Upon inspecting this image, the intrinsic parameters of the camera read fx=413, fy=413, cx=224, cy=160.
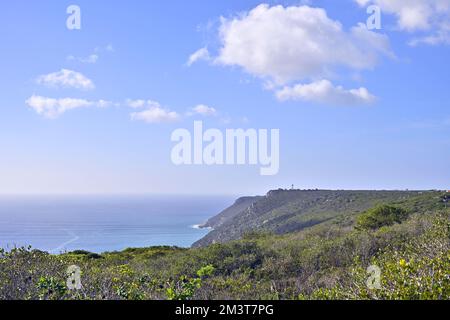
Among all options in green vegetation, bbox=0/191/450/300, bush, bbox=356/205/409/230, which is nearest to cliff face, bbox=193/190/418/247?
bush, bbox=356/205/409/230

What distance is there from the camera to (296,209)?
82375mm

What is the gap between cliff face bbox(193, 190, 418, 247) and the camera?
64.8 m

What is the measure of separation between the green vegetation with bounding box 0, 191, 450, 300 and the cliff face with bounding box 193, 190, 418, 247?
137 feet

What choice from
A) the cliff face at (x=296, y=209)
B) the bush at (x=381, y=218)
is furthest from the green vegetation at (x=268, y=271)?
the cliff face at (x=296, y=209)

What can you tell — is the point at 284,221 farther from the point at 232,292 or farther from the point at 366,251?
the point at 232,292

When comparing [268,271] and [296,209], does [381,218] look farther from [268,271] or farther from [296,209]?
[296,209]

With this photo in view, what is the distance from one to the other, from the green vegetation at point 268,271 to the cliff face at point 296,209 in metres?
41.8

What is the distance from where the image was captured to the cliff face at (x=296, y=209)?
64.8m

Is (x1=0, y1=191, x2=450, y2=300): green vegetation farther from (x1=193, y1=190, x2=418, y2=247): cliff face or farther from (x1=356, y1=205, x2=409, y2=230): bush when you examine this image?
(x1=193, y1=190, x2=418, y2=247): cliff face

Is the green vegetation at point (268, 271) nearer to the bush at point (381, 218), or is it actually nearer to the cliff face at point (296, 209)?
the bush at point (381, 218)

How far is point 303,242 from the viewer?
18656mm

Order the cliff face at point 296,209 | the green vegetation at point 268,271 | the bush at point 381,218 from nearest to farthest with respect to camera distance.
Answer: the green vegetation at point 268,271, the bush at point 381,218, the cliff face at point 296,209
